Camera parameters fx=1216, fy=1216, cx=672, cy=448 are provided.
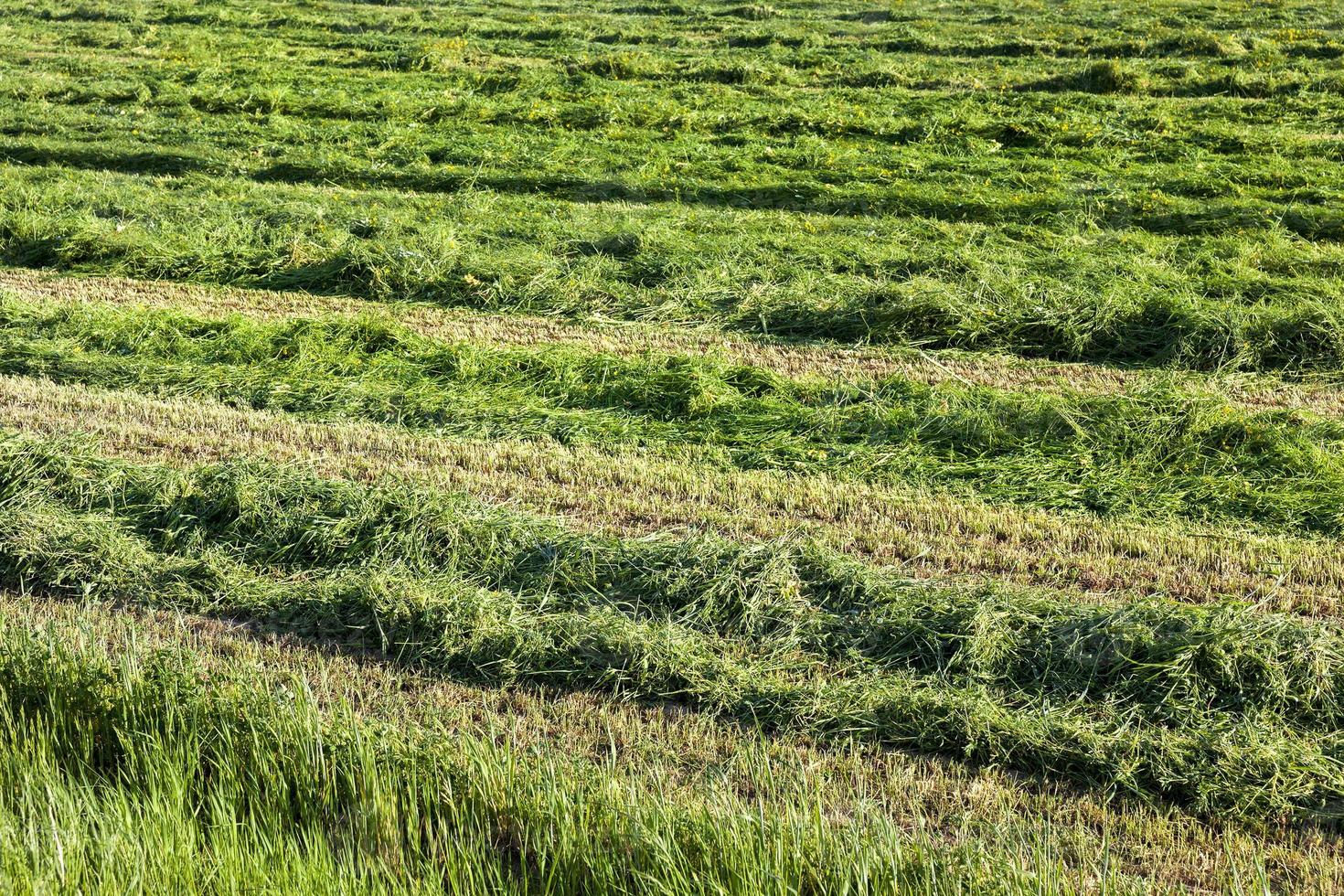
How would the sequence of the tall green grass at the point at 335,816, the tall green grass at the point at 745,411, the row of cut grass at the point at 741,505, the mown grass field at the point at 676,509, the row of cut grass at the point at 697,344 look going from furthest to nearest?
the row of cut grass at the point at 697,344
the tall green grass at the point at 745,411
the row of cut grass at the point at 741,505
the mown grass field at the point at 676,509
the tall green grass at the point at 335,816

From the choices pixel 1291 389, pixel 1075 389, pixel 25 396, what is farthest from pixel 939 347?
pixel 25 396

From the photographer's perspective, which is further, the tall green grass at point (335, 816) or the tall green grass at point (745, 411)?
the tall green grass at point (745, 411)

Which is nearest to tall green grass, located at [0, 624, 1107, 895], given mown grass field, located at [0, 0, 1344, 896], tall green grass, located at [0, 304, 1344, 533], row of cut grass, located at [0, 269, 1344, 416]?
mown grass field, located at [0, 0, 1344, 896]

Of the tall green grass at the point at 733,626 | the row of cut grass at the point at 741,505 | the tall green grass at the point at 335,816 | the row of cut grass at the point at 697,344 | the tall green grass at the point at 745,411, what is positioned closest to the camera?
the tall green grass at the point at 335,816

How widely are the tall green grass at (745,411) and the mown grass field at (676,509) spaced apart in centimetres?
4

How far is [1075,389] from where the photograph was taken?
330 inches

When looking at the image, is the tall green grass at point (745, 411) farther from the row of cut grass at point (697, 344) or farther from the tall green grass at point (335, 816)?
the tall green grass at point (335, 816)

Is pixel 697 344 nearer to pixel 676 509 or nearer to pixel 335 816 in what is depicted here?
pixel 676 509

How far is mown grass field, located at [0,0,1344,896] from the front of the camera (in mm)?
4289

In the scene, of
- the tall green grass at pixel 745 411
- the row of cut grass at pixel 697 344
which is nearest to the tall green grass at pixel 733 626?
the tall green grass at pixel 745 411

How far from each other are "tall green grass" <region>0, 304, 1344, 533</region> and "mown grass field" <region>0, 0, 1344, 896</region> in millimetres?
41

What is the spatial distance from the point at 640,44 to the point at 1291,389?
48.9 feet

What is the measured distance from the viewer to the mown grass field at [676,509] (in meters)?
4.29

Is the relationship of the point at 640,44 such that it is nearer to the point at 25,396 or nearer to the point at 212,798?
the point at 25,396
